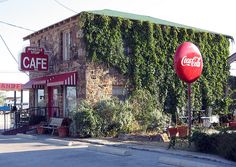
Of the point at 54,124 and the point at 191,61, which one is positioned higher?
the point at 191,61

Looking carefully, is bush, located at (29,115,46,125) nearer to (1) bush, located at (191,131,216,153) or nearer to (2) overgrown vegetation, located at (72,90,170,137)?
(2) overgrown vegetation, located at (72,90,170,137)

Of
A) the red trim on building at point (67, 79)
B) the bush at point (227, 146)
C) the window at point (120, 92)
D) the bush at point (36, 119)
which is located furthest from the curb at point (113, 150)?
the bush at point (36, 119)

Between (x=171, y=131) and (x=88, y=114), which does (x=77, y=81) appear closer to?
(x=88, y=114)

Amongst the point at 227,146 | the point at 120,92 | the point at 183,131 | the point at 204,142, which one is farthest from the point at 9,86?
the point at 227,146

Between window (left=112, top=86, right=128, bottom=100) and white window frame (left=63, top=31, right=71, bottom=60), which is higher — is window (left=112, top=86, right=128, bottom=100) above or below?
below

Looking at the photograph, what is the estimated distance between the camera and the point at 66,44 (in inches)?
886

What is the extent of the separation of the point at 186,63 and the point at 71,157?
562 centimetres

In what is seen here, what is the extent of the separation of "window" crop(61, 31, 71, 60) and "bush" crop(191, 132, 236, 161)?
11.4 m

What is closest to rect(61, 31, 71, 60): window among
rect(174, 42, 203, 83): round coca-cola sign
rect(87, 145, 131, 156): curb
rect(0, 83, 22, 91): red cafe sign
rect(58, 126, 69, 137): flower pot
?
rect(58, 126, 69, 137): flower pot

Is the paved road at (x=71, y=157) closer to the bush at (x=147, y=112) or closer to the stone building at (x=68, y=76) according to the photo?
the bush at (x=147, y=112)

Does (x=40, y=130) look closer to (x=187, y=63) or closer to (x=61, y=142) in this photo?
(x=61, y=142)

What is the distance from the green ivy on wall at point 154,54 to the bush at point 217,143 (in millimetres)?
9386

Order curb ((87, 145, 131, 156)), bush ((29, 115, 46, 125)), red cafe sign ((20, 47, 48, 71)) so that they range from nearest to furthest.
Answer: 1. curb ((87, 145, 131, 156))
2. red cafe sign ((20, 47, 48, 71))
3. bush ((29, 115, 46, 125))

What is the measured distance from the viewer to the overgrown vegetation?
61.0 feet
